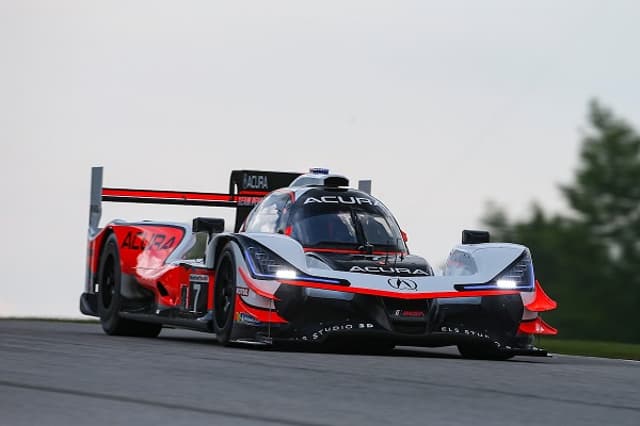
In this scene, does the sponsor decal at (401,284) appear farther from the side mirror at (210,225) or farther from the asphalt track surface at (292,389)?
the side mirror at (210,225)

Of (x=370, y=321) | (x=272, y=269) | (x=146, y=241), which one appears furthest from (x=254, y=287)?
(x=146, y=241)

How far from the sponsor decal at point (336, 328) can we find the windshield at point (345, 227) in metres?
1.20

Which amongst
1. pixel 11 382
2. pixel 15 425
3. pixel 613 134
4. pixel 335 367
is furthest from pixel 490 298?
pixel 613 134

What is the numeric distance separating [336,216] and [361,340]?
1584mm

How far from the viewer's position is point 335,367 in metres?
8.84

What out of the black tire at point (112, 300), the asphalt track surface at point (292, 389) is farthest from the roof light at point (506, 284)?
the black tire at point (112, 300)

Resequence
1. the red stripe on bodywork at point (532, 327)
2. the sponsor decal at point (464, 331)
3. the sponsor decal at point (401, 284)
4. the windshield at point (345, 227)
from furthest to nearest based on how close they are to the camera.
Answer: the windshield at point (345, 227)
the red stripe on bodywork at point (532, 327)
the sponsor decal at point (464, 331)
the sponsor decal at point (401, 284)

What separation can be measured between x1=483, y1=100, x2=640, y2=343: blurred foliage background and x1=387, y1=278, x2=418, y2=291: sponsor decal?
154 ft

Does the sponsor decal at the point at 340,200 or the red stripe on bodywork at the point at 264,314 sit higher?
the sponsor decal at the point at 340,200

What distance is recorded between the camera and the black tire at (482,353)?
11.2m

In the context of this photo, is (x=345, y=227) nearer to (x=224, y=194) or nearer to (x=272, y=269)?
(x=272, y=269)

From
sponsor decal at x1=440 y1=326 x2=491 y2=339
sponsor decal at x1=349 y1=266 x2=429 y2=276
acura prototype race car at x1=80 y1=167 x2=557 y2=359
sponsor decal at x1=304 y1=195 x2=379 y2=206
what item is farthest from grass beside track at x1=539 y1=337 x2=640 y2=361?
sponsor decal at x1=349 y1=266 x2=429 y2=276

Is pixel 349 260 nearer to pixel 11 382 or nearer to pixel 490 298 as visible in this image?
pixel 490 298

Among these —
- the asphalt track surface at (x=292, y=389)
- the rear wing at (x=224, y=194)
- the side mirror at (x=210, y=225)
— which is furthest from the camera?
the rear wing at (x=224, y=194)
